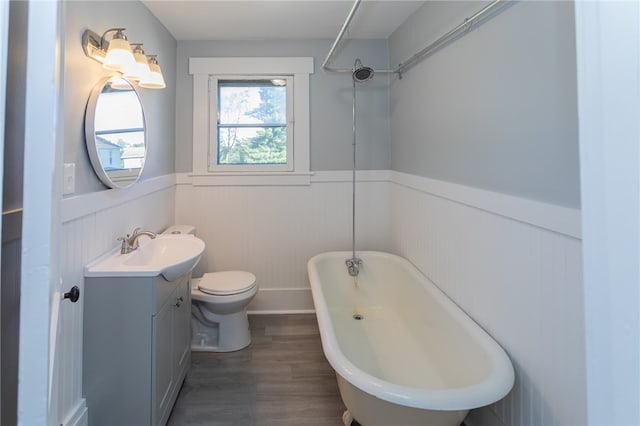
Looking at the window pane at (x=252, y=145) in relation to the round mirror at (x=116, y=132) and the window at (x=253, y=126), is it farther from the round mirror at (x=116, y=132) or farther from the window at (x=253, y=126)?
the round mirror at (x=116, y=132)

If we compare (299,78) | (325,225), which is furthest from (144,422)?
(299,78)

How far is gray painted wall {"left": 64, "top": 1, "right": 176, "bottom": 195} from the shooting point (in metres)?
1.44

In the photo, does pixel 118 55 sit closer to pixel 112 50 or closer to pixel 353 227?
pixel 112 50

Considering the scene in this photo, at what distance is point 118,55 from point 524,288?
6.76ft

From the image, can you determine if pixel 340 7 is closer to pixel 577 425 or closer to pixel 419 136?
pixel 419 136

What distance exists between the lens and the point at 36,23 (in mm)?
510

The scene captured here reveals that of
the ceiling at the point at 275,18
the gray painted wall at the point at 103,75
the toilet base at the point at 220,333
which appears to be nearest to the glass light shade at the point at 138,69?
the gray painted wall at the point at 103,75

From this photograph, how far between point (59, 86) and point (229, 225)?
98.8 inches

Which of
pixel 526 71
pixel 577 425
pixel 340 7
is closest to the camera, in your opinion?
pixel 577 425

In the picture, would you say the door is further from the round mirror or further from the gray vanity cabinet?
the round mirror

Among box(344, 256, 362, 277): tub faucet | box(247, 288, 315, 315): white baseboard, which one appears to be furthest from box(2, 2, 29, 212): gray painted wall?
box(247, 288, 315, 315): white baseboard

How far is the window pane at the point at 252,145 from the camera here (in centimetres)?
302

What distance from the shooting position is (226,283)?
2.44 m

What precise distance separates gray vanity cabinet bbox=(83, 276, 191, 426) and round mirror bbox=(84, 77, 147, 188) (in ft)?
1.88
